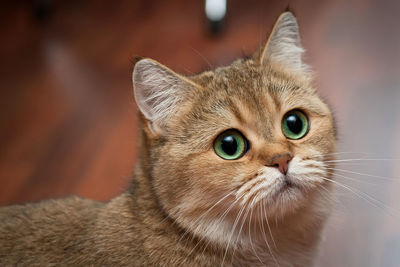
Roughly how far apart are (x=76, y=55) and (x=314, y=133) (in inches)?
80.3

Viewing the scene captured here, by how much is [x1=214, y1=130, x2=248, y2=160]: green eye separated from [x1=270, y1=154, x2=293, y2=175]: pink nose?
0.31 ft

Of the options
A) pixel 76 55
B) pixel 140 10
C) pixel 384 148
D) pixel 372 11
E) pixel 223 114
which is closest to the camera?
pixel 223 114

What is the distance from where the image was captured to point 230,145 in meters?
1.20

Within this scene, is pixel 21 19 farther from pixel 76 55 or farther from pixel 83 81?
pixel 83 81

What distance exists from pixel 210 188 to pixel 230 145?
117 mm

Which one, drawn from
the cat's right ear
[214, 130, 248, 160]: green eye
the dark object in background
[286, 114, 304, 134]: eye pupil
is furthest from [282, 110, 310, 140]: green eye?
the dark object in background

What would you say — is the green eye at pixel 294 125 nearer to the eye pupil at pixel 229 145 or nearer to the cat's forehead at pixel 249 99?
the cat's forehead at pixel 249 99

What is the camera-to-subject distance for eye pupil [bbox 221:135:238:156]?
1.19 meters

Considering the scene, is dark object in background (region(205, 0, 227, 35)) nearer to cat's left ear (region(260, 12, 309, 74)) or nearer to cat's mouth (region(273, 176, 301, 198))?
cat's left ear (region(260, 12, 309, 74))

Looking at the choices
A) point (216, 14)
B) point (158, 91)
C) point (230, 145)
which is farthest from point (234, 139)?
point (216, 14)

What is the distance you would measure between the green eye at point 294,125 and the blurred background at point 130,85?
0.28 m

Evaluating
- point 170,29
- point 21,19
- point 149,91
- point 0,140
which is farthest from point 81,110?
point 149,91

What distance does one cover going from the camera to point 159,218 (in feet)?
4.08

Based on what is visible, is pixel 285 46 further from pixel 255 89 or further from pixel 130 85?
pixel 130 85
